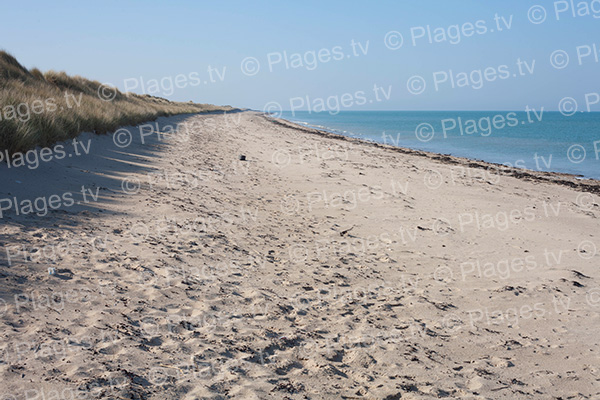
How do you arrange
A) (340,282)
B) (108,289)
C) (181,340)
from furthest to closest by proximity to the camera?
(340,282), (108,289), (181,340)

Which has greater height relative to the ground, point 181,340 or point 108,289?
point 108,289

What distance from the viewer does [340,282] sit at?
5.28 meters

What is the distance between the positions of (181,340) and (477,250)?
4929mm

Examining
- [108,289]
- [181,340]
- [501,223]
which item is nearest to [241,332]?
[181,340]

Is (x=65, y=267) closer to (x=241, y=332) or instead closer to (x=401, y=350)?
(x=241, y=332)

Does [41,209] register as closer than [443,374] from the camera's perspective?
No

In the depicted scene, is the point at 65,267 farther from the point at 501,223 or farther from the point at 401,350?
the point at 501,223

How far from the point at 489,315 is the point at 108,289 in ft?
12.6

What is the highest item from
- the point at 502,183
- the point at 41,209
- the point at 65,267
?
the point at 41,209

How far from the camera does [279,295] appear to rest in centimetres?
474

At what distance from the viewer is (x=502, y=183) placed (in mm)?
13633

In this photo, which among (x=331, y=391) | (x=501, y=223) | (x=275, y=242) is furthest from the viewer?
(x=501, y=223)

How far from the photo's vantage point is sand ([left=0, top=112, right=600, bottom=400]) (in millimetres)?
3154

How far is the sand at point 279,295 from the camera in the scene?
3.15m
